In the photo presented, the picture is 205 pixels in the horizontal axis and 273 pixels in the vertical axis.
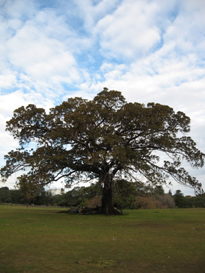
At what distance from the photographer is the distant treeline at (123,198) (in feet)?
75.2

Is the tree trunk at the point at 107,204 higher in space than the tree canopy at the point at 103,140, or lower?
lower

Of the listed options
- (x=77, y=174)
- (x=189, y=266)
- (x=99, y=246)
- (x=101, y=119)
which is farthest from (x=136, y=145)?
(x=189, y=266)

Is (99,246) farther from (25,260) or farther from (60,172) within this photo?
(60,172)

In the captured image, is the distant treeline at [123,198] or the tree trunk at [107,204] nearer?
the distant treeline at [123,198]

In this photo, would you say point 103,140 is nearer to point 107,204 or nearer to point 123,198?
point 107,204

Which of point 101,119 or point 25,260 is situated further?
point 101,119

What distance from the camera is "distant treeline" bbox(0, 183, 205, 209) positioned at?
22922 millimetres

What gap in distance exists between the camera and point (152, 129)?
19.4 meters

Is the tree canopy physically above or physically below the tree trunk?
above

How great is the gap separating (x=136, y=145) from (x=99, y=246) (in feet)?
46.9

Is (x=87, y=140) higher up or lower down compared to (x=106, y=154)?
higher up

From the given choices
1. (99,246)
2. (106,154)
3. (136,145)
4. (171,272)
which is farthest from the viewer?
(136,145)

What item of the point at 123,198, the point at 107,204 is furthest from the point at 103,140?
the point at 123,198

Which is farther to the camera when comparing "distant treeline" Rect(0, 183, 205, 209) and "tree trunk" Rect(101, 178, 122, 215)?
"tree trunk" Rect(101, 178, 122, 215)
